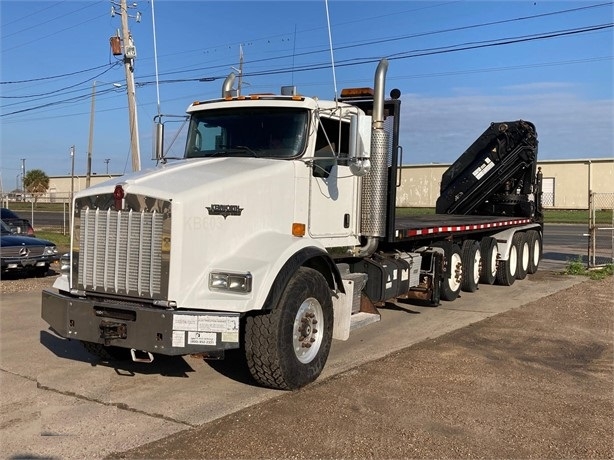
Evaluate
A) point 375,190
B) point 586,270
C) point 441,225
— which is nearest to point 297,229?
point 375,190

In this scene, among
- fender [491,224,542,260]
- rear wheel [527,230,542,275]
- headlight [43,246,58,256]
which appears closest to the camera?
headlight [43,246,58,256]

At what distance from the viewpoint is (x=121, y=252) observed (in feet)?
17.3

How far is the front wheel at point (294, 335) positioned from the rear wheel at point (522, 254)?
29.3 feet

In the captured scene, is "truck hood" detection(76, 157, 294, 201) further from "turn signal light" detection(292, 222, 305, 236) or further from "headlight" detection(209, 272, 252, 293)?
"headlight" detection(209, 272, 252, 293)

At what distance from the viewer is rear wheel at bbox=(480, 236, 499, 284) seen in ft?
40.3

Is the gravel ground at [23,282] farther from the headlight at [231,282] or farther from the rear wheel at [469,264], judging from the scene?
the rear wheel at [469,264]

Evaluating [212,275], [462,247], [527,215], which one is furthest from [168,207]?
[527,215]

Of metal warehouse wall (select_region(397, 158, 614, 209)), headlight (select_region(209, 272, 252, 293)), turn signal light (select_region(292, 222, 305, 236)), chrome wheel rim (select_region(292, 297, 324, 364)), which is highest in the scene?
metal warehouse wall (select_region(397, 158, 614, 209))

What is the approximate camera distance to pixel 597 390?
580cm

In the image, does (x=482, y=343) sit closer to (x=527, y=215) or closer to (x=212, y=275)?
(x=212, y=275)

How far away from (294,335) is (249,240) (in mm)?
966

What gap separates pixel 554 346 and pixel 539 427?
10.1ft

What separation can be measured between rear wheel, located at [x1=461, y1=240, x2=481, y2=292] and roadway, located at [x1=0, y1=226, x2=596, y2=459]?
2.39 m

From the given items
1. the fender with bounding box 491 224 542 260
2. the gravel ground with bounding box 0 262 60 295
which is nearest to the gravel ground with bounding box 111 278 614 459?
the fender with bounding box 491 224 542 260
